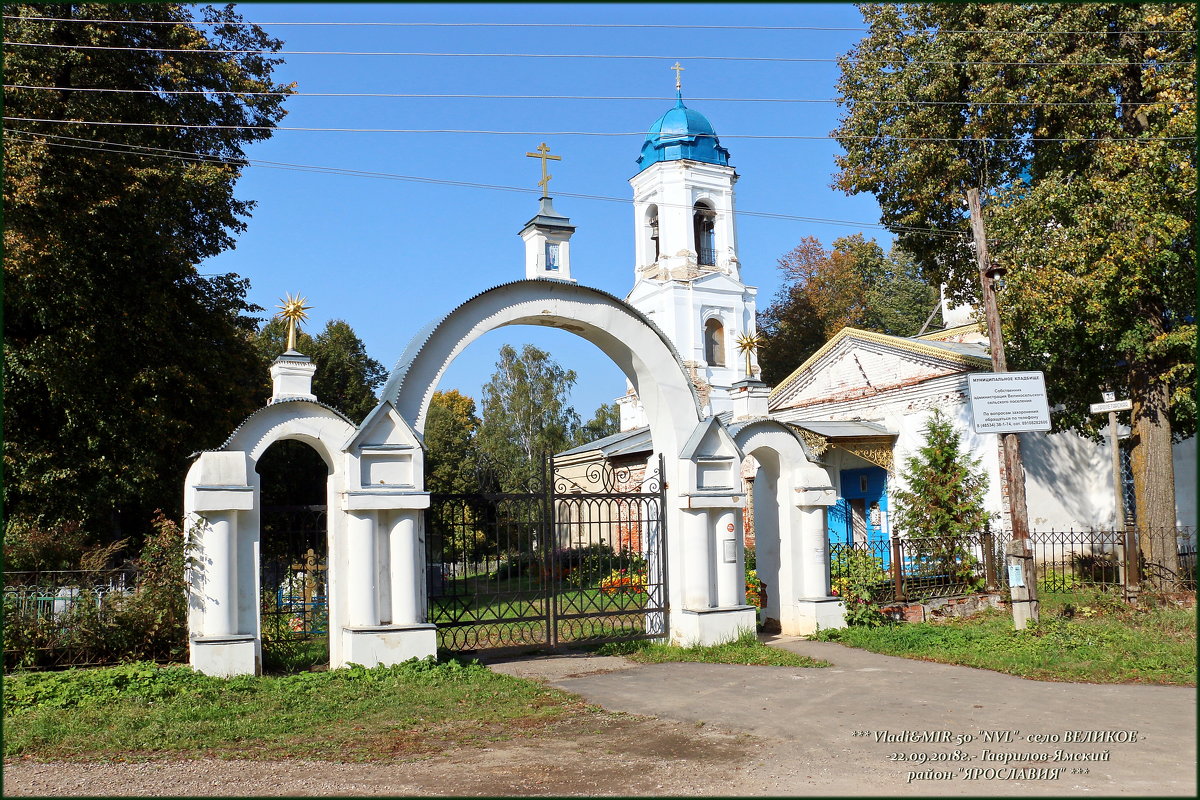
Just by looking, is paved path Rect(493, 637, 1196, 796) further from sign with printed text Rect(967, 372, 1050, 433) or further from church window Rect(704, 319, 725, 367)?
church window Rect(704, 319, 725, 367)

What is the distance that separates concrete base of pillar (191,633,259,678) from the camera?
9727mm

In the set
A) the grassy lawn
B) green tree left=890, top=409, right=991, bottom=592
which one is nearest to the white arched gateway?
the grassy lawn

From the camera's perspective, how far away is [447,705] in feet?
29.3

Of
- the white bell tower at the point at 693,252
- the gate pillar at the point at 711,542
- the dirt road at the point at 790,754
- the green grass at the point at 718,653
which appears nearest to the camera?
the dirt road at the point at 790,754

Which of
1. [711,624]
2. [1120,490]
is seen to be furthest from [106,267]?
[1120,490]

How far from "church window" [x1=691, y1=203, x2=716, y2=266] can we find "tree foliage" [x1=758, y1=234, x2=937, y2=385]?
718cm

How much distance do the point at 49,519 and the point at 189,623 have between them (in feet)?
27.7

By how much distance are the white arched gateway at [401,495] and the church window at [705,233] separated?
23.8 metres

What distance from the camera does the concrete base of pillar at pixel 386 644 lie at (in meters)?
10.3

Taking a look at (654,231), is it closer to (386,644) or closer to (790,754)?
(386,644)

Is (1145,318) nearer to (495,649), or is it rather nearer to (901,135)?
(901,135)

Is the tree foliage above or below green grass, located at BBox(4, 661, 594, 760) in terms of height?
above

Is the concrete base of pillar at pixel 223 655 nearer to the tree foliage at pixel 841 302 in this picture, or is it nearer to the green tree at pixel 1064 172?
the green tree at pixel 1064 172

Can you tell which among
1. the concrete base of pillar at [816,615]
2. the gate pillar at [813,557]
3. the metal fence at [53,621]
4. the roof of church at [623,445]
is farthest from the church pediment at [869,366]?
the metal fence at [53,621]
